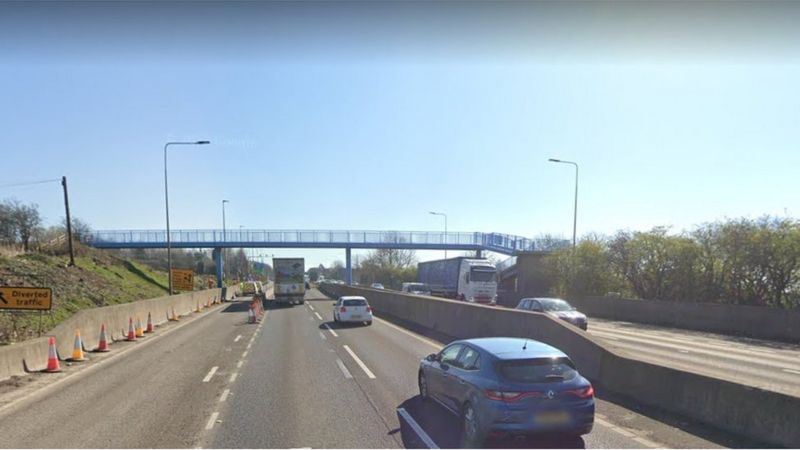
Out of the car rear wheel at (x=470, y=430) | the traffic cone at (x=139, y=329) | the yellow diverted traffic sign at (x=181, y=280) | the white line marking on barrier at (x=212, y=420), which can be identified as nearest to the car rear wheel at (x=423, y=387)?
the car rear wheel at (x=470, y=430)

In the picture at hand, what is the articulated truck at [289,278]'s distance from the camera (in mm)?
45062

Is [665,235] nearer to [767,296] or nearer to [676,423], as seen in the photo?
[767,296]

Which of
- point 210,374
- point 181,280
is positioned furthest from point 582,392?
point 181,280

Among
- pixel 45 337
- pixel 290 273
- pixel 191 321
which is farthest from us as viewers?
pixel 290 273

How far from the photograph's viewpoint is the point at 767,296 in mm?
25484

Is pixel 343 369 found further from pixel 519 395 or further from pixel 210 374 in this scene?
pixel 519 395

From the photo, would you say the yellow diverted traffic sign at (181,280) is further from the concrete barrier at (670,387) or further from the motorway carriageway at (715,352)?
the concrete barrier at (670,387)

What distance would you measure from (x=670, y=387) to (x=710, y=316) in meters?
18.6

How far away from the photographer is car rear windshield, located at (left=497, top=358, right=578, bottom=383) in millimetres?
6988

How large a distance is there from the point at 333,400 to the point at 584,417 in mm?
4429

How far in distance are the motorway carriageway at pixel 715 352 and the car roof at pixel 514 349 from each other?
260cm

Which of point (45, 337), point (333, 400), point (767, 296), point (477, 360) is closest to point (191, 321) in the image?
point (45, 337)

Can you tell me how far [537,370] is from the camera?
23.4 ft

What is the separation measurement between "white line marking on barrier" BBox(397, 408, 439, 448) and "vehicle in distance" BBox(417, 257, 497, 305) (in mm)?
33680
